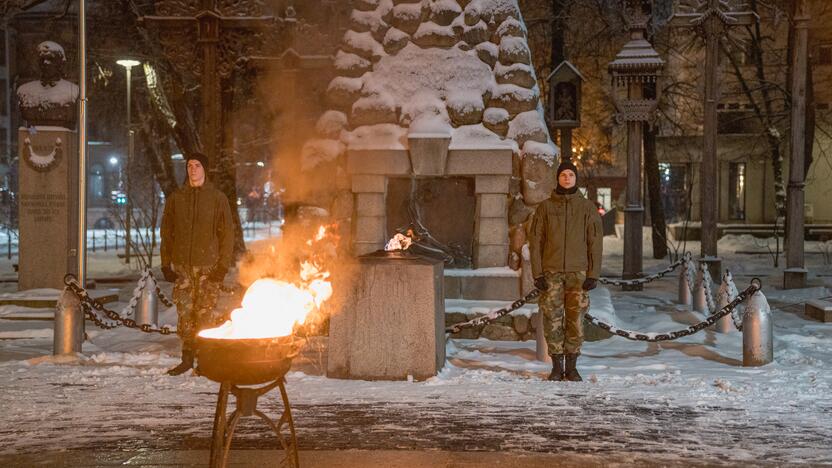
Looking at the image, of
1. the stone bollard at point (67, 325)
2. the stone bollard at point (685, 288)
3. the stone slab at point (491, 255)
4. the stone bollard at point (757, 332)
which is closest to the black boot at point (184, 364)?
the stone bollard at point (67, 325)

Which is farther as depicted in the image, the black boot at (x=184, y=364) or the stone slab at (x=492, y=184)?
the stone slab at (x=492, y=184)

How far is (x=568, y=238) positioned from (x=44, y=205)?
10756 mm

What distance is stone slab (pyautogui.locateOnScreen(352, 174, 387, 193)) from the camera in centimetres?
1285

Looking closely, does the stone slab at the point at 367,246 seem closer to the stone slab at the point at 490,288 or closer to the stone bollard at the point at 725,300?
the stone slab at the point at 490,288

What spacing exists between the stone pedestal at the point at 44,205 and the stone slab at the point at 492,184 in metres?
7.67

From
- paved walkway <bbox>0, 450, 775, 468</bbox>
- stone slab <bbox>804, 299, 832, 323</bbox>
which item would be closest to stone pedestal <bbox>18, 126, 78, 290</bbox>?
paved walkway <bbox>0, 450, 775, 468</bbox>

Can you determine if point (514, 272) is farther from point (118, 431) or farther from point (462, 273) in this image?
point (118, 431)

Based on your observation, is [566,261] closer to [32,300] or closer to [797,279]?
[32,300]

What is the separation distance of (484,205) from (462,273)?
1.03m

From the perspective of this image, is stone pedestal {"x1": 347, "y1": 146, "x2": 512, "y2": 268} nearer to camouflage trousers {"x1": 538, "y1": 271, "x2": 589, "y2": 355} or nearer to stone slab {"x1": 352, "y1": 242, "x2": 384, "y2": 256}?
stone slab {"x1": 352, "y1": 242, "x2": 384, "y2": 256}

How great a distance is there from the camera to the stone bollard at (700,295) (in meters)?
15.0

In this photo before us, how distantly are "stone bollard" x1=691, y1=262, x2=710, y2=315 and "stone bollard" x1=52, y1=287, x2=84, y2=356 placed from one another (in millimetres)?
9917

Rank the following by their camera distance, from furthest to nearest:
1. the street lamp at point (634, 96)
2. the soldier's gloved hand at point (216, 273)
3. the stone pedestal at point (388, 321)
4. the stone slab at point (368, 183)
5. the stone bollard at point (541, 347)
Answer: the street lamp at point (634, 96) → the stone slab at point (368, 183) → the stone bollard at point (541, 347) → the soldier's gloved hand at point (216, 273) → the stone pedestal at point (388, 321)

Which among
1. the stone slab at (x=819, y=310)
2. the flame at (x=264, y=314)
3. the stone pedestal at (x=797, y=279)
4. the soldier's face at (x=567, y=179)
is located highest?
the soldier's face at (x=567, y=179)
